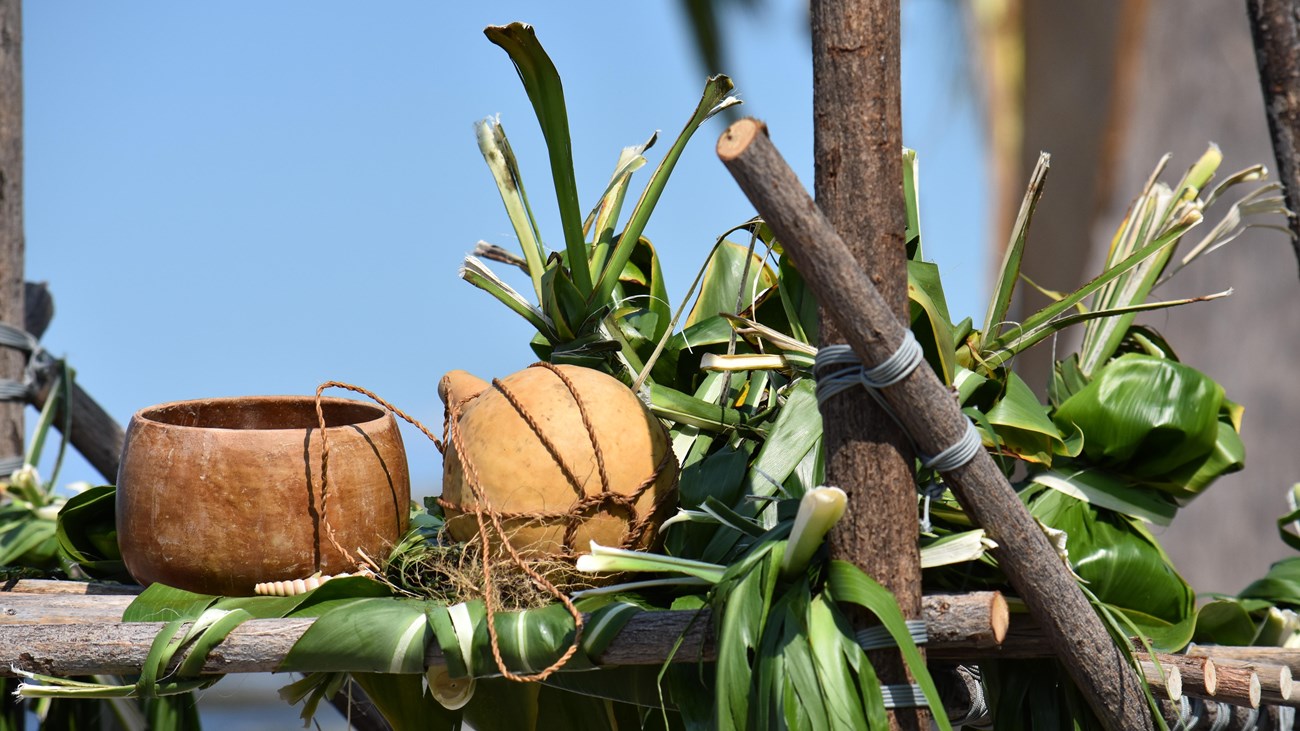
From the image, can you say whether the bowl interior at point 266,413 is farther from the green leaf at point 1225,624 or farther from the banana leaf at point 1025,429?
the green leaf at point 1225,624

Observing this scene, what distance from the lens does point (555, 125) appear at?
41.4 inches

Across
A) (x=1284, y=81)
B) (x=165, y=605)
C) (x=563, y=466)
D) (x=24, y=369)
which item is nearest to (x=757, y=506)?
(x=563, y=466)

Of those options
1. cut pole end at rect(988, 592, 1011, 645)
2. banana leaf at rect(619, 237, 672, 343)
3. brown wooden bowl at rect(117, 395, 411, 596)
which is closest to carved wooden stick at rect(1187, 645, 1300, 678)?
cut pole end at rect(988, 592, 1011, 645)

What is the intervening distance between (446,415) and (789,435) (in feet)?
1.13

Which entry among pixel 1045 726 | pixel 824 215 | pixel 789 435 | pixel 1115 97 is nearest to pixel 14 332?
pixel 789 435

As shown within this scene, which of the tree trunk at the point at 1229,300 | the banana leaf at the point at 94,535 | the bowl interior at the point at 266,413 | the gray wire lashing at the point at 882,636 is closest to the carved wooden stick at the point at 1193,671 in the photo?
the gray wire lashing at the point at 882,636

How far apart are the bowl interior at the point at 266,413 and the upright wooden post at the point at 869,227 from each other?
1.78 ft

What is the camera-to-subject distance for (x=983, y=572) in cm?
93

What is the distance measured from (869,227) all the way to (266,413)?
713 millimetres

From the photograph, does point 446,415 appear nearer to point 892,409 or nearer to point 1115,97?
point 892,409

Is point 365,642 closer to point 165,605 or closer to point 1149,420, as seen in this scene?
point 165,605

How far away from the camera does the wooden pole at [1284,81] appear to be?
1.37 m

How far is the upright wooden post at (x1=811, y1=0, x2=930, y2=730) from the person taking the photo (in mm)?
811

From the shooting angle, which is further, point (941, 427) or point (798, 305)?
point (798, 305)
